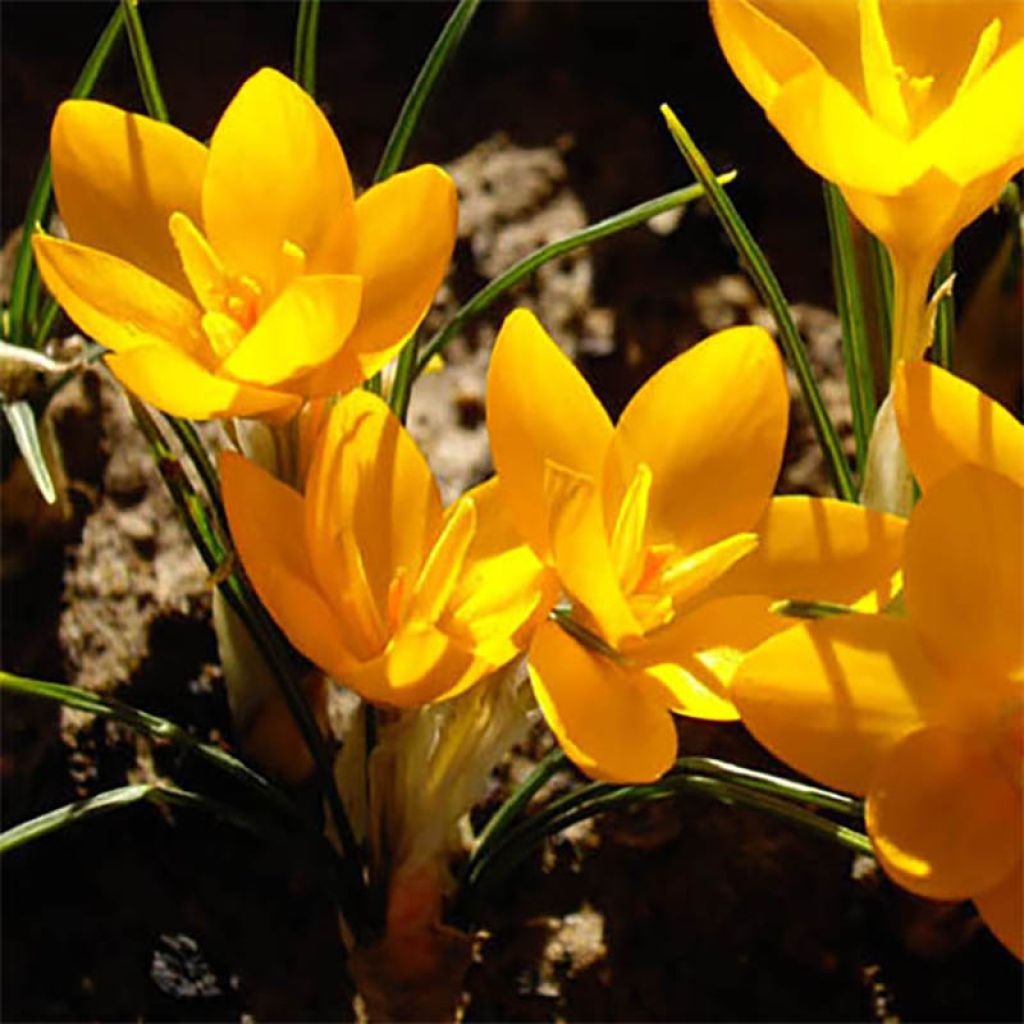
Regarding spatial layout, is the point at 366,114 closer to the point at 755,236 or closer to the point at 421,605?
the point at 755,236

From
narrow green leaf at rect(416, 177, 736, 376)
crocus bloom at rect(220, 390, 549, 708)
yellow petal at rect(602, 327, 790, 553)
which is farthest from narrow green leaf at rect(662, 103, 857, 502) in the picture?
crocus bloom at rect(220, 390, 549, 708)

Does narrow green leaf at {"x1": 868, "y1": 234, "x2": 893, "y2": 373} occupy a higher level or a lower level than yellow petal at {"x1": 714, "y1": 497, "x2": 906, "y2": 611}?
higher

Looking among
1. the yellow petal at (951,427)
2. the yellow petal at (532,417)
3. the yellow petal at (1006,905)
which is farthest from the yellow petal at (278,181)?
the yellow petal at (1006,905)

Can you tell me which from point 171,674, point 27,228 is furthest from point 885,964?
point 27,228

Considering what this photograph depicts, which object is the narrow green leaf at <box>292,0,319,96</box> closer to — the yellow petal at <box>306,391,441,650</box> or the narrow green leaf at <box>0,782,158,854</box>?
the yellow petal at <box>306,391,441,650</box>

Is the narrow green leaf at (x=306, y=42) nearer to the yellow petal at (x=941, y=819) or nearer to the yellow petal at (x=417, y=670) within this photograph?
the yellow petal at (x=417, y=670)

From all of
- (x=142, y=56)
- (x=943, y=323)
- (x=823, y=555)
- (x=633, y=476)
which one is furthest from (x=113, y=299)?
(x=943, y=323)
